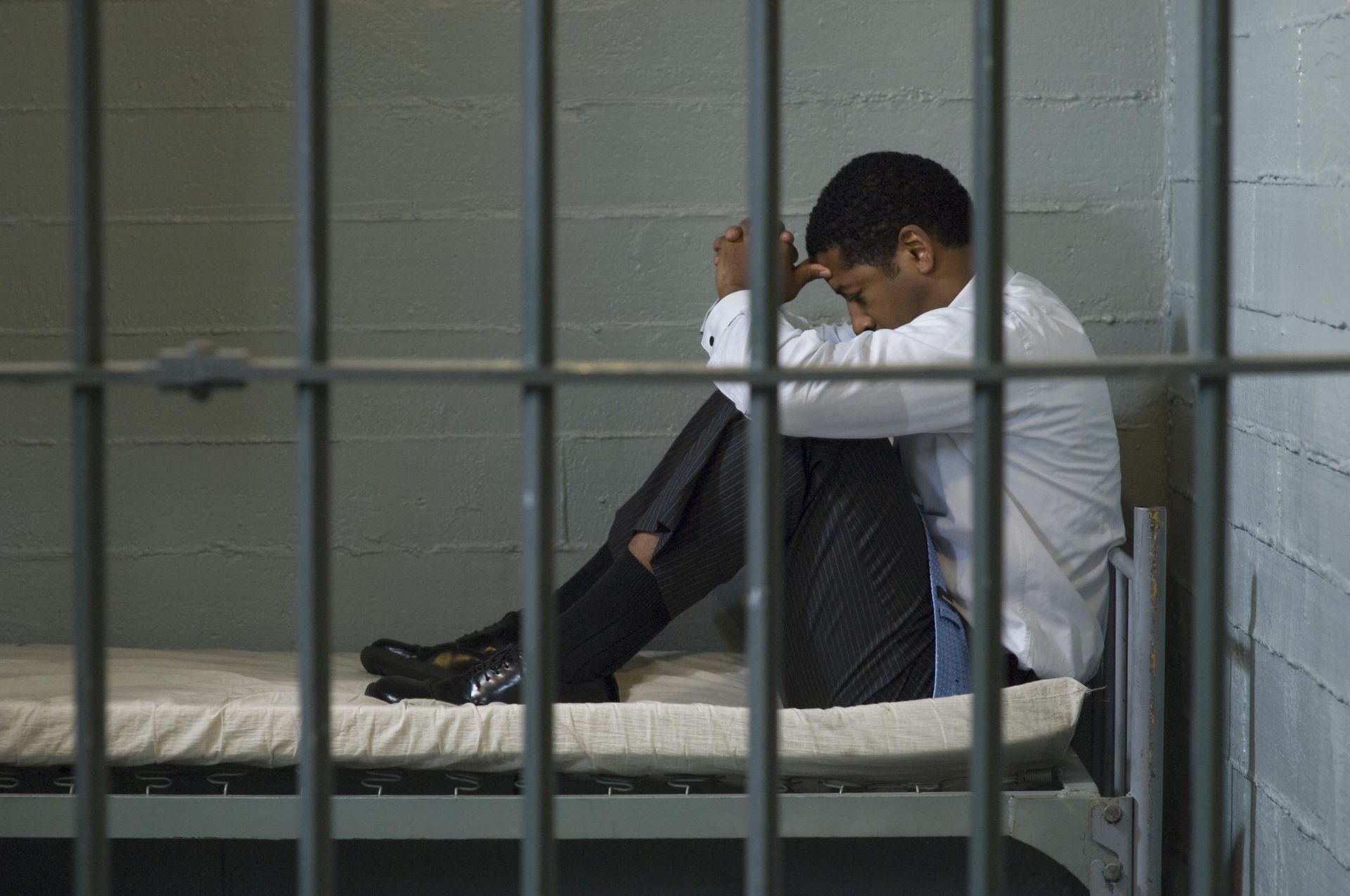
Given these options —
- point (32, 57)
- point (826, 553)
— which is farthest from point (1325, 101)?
point (32, 57)

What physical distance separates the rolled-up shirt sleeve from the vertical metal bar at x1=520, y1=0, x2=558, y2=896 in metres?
1.25

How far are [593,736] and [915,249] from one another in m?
Result: 0.89

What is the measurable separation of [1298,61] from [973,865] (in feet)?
4.68

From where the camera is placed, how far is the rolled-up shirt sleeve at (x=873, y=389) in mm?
2033

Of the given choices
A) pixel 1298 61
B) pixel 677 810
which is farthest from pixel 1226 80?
pixel 677 810

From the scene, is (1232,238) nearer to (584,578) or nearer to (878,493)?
(878,493)

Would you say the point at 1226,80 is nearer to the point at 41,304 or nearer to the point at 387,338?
the point at 387,338

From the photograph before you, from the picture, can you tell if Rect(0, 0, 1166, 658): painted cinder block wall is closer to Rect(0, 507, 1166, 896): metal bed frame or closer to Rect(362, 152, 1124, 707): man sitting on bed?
Rect(362, 152, 1124, 707): man sitting on bed

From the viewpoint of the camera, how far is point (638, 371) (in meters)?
0.75

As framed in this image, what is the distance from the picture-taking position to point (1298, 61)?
1.86m

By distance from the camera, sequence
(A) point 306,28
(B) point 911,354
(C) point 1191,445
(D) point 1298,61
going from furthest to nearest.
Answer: (C) point 1191,445, (B) point 911,354, (D) point 1298,61, (A) point 306,28

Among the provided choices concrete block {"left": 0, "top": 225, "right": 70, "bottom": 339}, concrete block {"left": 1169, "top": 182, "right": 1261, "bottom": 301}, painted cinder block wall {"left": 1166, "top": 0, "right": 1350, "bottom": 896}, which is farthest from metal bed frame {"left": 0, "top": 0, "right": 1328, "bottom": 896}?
concrete block {"left": 0, "top": 225, "right": 70, "bottom": 339}

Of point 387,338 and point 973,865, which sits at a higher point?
point 387,338

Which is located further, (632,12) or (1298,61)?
(632,12)
